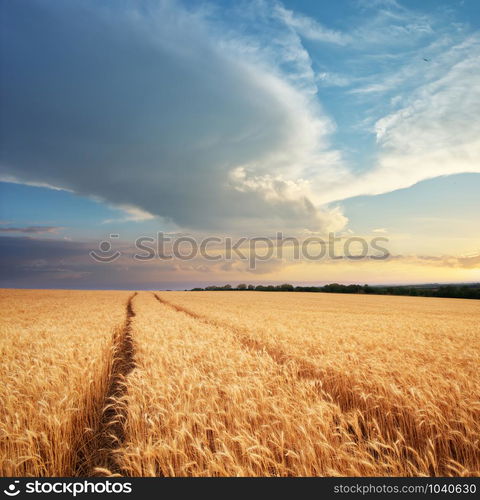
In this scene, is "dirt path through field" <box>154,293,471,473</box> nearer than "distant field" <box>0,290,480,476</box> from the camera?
No

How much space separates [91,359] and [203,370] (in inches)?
114

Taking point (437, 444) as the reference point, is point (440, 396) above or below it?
above

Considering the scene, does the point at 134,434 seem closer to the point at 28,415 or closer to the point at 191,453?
the point at 191,453

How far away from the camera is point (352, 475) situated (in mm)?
2961

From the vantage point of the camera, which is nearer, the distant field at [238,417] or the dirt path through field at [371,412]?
the distant field at [238,417]

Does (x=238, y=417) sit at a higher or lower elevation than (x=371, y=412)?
higher

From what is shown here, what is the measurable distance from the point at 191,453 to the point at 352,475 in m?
1.72

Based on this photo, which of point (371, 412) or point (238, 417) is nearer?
point (238, 417)

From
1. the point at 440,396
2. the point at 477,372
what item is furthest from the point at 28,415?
the point at 477,372
